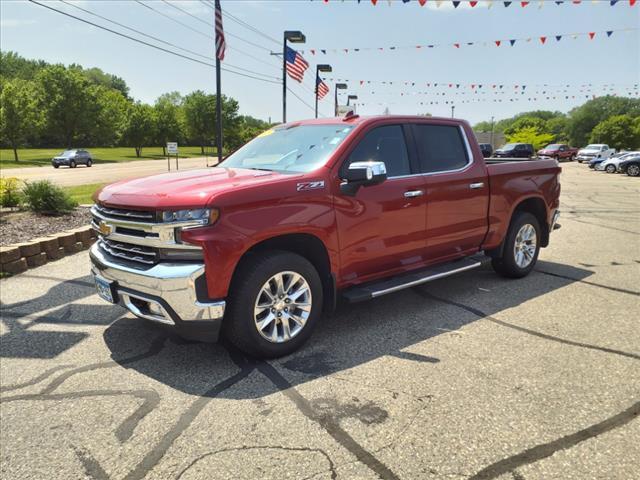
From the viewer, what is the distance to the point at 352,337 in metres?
4.21

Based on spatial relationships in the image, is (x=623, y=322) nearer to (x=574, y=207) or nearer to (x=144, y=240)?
(x=144, y=240)

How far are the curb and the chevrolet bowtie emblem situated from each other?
7.87ft

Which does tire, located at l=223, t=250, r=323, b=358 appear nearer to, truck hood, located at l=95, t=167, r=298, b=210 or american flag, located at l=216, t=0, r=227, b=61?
truck hood, located at l=95, t=167, r=298, b=210

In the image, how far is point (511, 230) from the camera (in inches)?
224

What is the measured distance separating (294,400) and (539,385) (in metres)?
1.69

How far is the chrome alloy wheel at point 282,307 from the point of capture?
3604mm

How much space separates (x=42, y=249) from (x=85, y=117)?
5997 cm

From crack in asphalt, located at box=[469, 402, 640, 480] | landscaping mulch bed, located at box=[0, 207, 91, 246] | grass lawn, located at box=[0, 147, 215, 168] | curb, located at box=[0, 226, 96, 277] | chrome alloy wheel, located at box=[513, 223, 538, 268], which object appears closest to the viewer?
crack in asphalt, located at box=[469, 402, 640, 480]

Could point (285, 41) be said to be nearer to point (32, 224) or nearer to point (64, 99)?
point (32, 224)

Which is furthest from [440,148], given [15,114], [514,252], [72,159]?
[15,114]

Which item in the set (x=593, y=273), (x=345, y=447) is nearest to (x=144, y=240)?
(x=345, y=447)

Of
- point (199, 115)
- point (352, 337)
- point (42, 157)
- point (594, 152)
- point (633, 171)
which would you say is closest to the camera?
point (352, 337)

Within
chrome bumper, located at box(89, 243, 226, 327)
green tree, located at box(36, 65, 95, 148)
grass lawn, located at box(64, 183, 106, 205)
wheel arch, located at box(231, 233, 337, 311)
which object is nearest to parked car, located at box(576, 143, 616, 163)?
grass lawn, located at box(64, 183, 106, 205)

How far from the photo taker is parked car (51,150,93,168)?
41062 millimetres
